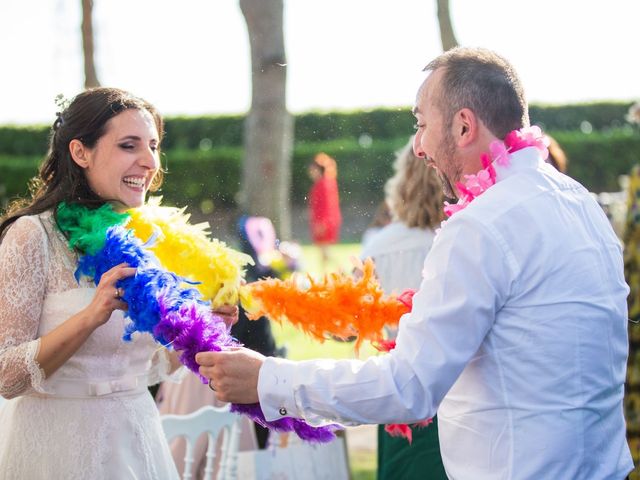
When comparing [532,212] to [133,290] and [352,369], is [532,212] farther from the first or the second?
[133,290]

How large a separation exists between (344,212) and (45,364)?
17.7 metres

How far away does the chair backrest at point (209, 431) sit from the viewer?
3.09 m

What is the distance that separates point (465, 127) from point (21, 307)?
4.30 feet

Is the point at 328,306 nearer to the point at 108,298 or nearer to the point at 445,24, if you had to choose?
the point at 108,298

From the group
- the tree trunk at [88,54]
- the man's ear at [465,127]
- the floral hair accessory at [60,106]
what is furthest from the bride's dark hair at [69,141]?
the tree trunk at [88,54]

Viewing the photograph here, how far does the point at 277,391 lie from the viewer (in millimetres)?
1896

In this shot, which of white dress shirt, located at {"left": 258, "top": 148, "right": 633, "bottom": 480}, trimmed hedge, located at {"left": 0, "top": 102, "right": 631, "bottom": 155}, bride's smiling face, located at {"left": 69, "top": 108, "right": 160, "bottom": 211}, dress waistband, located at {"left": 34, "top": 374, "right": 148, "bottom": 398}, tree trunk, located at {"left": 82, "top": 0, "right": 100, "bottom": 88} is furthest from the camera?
trimmed hedge, located at {"left": 0, "top": 102, "right": 631, "bottom": 155}

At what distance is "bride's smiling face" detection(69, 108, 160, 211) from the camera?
261cm

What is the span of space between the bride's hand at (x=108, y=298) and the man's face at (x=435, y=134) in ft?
2.85

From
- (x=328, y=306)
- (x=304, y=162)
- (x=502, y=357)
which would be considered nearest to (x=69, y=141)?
(x=328, y=306)

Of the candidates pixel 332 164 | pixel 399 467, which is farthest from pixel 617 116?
pixel 399 467

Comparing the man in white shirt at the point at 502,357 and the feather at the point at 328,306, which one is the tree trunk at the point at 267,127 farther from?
the man in white shirt at the point at 502,357

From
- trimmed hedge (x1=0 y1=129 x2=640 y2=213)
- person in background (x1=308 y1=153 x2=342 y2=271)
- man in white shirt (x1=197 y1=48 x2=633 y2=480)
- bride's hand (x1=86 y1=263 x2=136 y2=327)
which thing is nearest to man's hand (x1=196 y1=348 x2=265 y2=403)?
man in white shirt (x1=197 y1=48 x2=633 y2=480)

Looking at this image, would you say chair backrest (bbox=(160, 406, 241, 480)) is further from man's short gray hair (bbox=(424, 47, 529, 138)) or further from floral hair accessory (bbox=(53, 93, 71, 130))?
man's short gray hair (bbox=(424, 47, 529, 138))
